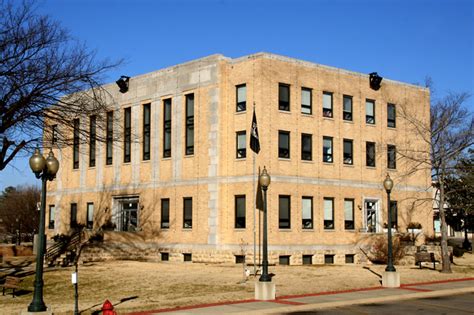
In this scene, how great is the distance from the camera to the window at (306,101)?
40.2 metres

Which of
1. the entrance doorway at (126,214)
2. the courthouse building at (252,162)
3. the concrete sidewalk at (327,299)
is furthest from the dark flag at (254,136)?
the entrance doorway at (126,214)

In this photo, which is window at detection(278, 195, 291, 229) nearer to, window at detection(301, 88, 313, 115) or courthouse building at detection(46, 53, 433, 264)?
courthouse building at detection(46, 53, 433, 264)

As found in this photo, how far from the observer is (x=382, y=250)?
1606 inches

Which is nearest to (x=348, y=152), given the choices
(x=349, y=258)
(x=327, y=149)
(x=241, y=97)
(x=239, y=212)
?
(x=327, y=149)

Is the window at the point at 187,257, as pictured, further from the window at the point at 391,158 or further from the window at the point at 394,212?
the window at the point at 391,158

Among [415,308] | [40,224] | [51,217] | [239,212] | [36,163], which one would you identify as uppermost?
[36,163]

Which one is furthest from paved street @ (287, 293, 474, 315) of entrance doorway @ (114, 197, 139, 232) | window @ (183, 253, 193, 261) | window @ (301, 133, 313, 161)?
entrance doorway @ (114, 197, 139, 232)

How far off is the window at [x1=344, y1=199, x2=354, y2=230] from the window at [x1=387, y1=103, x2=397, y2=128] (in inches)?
285

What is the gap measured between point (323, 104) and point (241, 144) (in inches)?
265

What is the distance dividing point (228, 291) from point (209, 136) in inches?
672

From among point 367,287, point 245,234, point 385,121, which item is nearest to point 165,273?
point 245,234

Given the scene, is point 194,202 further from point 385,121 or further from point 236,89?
point 385,121

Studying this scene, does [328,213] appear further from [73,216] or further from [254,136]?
[73,216]

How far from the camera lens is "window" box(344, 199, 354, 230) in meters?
41.4
